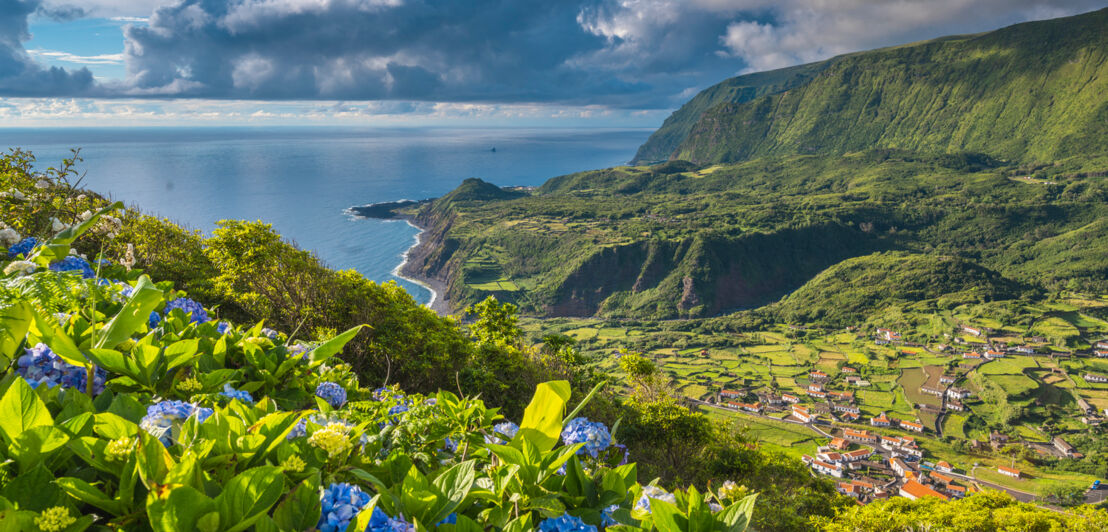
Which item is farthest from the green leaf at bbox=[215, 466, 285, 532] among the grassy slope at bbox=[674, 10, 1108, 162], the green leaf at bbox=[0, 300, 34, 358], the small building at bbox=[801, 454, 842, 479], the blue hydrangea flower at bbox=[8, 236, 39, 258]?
the grassy slope at bbox=[674, 10, 1108, 162]

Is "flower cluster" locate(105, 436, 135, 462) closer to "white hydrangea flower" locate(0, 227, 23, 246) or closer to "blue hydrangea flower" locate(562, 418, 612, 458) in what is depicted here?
"blue hydrangea flower" locate(562, 418, 612, 458)

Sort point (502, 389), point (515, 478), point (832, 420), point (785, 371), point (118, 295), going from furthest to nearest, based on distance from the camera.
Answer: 1. point (785, 371)
2. point (832, 420)
3. point (502, 389)
4. point (118, 295)
5. point (515, 478)

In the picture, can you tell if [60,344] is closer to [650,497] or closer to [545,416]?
[545,416]

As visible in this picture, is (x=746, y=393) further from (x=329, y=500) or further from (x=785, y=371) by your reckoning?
(x=329, y=500)

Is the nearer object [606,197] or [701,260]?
[701,260]

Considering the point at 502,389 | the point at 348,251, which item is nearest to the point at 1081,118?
the point at 348,251

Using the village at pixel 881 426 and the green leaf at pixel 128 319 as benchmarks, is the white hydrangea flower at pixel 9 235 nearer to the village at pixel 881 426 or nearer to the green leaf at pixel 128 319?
the green leaf at pixel 128 319
